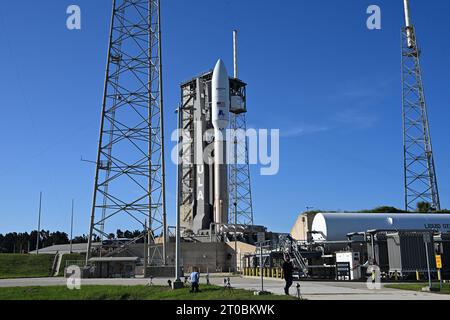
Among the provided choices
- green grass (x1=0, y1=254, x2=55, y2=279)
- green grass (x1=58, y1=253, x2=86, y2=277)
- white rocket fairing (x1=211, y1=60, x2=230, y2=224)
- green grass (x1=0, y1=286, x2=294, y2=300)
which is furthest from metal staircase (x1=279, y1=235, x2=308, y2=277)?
white rocket fairing (x1=211, y1=60, x2=230, y2=224)

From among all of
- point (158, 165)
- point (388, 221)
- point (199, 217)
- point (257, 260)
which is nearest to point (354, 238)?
point (388, 221)

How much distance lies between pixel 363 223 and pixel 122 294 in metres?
23.9

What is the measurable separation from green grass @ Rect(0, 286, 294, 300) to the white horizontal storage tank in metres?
19.2

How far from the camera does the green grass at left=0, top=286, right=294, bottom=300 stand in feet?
64.3

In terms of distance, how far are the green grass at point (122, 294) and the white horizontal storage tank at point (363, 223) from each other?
63.1 ft

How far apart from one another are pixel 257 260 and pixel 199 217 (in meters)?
27.7

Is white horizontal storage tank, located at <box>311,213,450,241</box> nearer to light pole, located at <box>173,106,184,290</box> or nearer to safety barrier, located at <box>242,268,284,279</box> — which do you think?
safety barrier, located at <box>242,268,284,279</box>

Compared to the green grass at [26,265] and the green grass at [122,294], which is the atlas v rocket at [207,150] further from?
the green grass at [122,294]

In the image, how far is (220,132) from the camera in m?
69.6

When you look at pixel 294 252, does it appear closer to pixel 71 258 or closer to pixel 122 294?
pixel 122 294

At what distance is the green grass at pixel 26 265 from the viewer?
51.0 metres

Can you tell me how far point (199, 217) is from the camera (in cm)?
7550

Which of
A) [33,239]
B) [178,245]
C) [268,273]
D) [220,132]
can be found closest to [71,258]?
[268,273]

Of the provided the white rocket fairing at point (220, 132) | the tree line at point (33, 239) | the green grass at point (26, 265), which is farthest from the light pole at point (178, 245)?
the tree line at point (33, 239)
